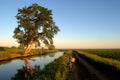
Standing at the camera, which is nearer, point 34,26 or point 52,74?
point 52,74

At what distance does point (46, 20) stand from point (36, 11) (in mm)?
4296

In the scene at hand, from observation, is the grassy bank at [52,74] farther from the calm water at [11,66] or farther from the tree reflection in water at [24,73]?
the calm water at [11,66]

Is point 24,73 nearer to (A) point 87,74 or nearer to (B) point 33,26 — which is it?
(A) point 87,74

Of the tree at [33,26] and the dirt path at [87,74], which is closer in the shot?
the dirt path at [87,74]

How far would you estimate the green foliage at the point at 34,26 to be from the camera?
60.3m

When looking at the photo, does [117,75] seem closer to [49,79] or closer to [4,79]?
[49,79]

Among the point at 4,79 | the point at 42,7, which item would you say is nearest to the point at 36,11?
the point at 42,7

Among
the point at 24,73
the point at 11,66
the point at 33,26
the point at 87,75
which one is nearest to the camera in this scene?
the point at 87,75

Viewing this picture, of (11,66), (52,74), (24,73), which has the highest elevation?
(11,66)

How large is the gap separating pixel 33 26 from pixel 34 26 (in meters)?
0.78

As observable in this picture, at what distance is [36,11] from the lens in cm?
6219

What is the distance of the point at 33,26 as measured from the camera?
59688 millimetres

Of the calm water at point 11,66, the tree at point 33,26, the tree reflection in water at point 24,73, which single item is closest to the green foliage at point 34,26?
the tree at point 33,26

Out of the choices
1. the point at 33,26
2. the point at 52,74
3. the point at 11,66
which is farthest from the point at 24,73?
the point at 33,26
